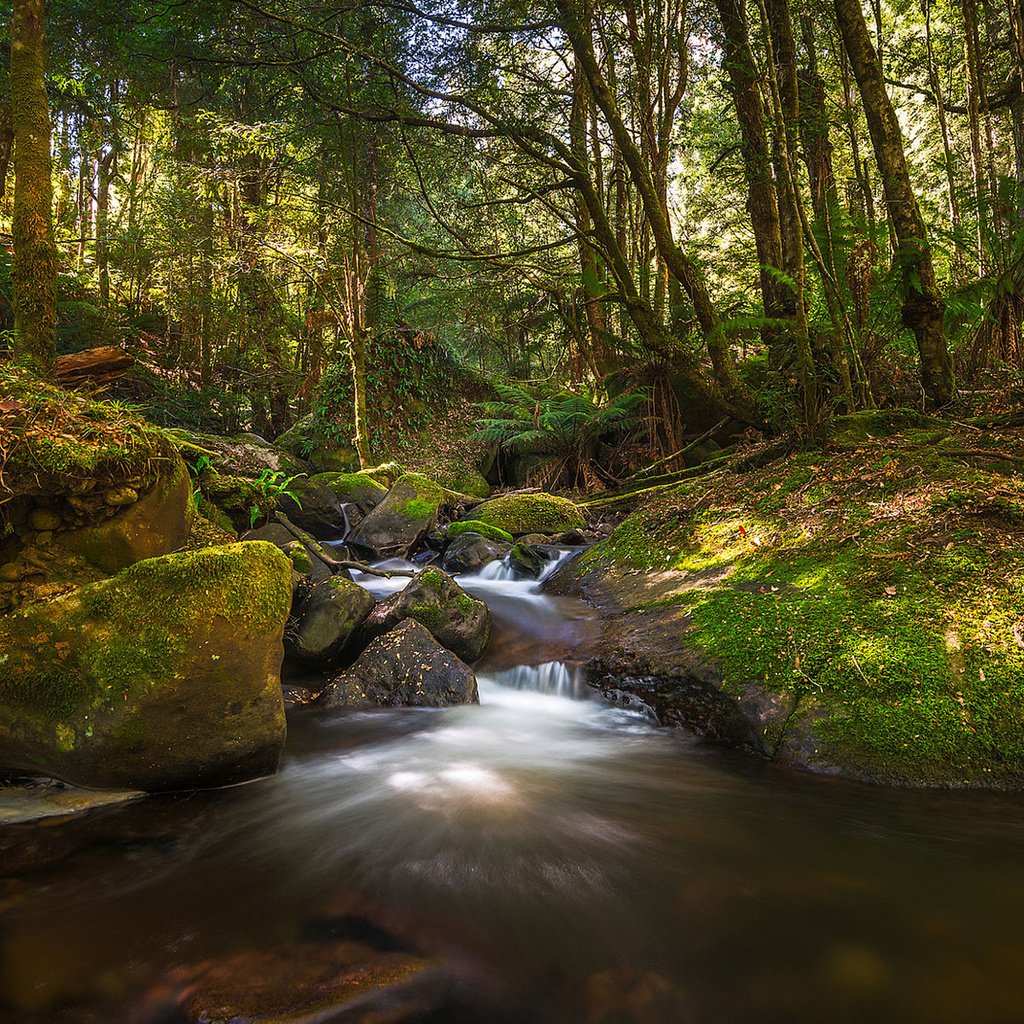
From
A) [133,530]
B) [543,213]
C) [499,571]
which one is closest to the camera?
[133,530]

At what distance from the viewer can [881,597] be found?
3.23m

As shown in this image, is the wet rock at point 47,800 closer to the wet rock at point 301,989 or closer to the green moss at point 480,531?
the wet rock at point 301,989

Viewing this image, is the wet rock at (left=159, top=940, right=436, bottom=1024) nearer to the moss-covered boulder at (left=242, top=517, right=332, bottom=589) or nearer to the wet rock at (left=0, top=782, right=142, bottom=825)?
the wet rock at (left=0, top=782, right=142, bottom=825)

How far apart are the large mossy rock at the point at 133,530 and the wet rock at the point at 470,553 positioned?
12.3 ft

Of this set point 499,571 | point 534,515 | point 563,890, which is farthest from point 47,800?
point 534,515

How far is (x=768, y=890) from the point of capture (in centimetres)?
205

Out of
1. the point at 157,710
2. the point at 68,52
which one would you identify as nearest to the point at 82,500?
the point at 157,710

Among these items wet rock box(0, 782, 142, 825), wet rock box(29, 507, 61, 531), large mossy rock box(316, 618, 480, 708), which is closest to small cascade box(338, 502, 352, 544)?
large mossy rock box(316, 618, 480, 708)

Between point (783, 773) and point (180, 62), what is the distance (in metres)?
9.46

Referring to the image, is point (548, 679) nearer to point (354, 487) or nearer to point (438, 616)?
point (438, 616)

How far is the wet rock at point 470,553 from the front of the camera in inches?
282

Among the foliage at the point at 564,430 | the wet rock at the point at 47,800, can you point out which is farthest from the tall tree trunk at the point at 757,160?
the wet rock at the point at 47,800

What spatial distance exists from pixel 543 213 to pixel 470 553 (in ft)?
40.6

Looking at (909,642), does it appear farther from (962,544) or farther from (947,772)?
(962,544)
